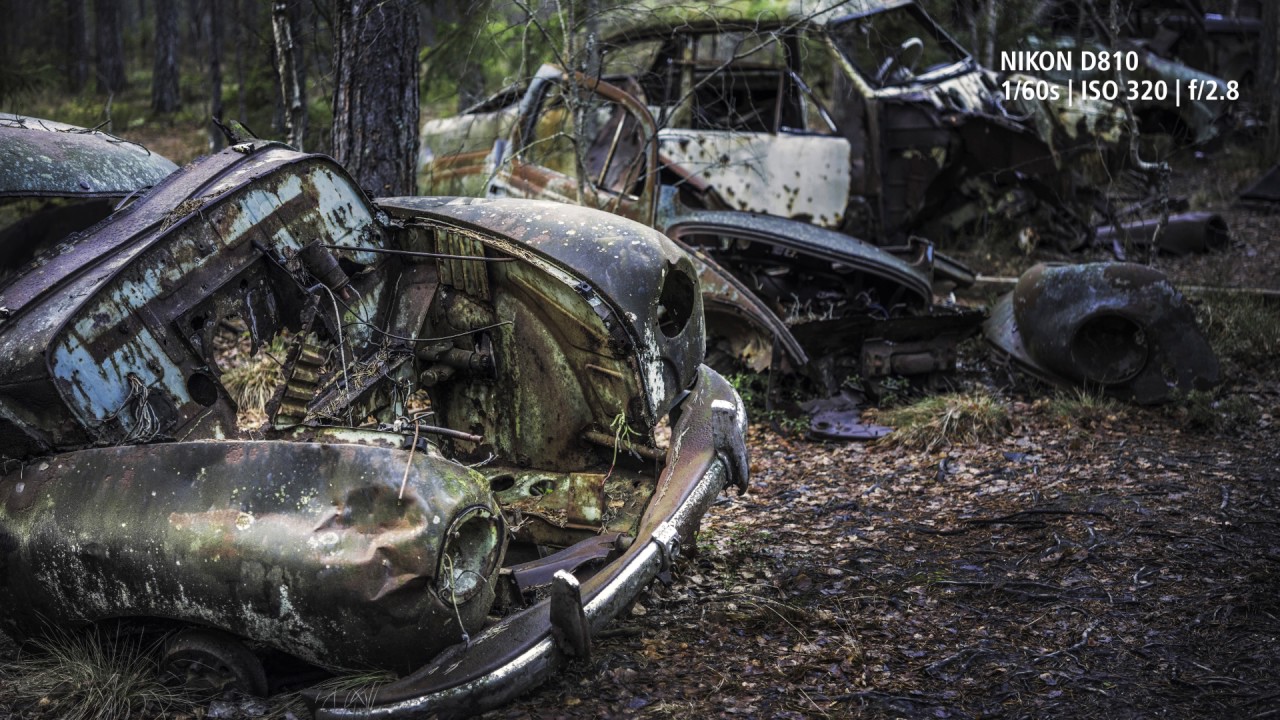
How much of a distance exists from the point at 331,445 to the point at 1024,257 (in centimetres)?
744

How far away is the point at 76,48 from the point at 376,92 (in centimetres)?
1651

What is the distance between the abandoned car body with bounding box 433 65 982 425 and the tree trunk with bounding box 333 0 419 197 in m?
0.81

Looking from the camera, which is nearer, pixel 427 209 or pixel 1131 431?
pixel 427 209

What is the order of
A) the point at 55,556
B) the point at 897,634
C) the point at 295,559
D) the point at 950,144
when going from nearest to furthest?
the point at 295,559
the point at 55,556
the point at 897,634
the point at 950,144

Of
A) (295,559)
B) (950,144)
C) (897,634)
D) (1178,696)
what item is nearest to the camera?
(295,559)

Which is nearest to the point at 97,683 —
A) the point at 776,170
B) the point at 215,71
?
the point at 776,170

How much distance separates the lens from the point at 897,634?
337 centimetres

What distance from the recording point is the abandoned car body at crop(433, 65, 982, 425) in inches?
228

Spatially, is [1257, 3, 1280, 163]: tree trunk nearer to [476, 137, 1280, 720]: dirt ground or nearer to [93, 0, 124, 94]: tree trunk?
[476, 137, 1280, 720]: dirt ground

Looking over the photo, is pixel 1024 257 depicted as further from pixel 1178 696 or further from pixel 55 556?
pixel 55 556

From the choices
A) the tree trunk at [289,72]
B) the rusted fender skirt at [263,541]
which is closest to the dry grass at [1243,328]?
the rusted fender skirt at [263,541]

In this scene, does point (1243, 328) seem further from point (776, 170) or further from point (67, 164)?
point (67, 164)

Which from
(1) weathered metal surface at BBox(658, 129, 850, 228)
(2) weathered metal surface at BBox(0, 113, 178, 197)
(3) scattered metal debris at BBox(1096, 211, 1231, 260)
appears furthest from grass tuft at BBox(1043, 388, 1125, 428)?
(2) weathered metal surface at BBox(0, 113, 178, 197)

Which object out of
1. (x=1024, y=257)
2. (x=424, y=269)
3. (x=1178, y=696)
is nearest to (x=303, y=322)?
(x=424, y=269)
